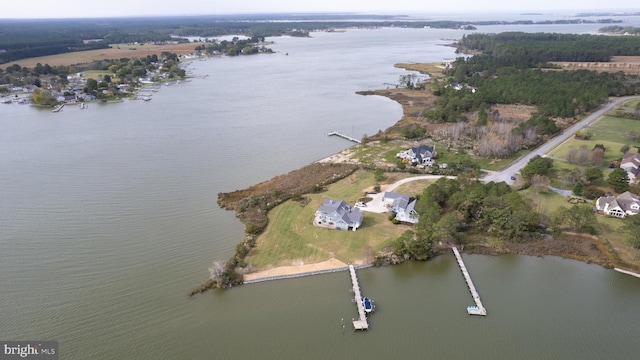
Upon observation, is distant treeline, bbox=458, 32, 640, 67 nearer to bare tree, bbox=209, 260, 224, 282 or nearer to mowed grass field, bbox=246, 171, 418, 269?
mowed grass field, bbox=246, 171, 418, 269

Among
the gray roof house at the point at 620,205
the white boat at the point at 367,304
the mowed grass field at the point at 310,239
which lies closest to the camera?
the white boat at the point at 367,304

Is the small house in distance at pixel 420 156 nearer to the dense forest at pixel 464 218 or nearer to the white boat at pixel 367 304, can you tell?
the dense forest at pixel 464 218

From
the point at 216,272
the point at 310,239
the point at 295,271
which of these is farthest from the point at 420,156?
the point at 216,272

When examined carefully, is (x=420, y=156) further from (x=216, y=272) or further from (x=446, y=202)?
(x=216, y=272)

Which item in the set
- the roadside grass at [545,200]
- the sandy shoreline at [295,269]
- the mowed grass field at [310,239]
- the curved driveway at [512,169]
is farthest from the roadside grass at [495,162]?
the sandy shoreline at [295,269]

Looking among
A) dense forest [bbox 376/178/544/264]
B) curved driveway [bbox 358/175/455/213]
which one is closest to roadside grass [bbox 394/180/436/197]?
curved driveway [bbox 358/175/455/213]
